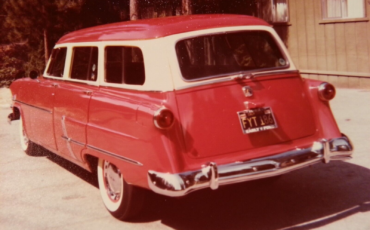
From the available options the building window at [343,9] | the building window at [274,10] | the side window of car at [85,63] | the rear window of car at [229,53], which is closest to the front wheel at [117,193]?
the side window of car at [85,63]

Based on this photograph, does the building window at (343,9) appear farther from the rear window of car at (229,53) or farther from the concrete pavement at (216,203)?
the rear window of car at (229,53)

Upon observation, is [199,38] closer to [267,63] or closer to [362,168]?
[267,63]

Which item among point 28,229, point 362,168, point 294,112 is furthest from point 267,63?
point 28,229

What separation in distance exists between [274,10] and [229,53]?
11.1 meters

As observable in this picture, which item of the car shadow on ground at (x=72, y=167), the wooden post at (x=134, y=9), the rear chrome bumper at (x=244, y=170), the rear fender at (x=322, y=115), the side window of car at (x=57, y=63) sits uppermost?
the wooden post at (x=134, y=9)

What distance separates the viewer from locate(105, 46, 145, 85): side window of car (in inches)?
203

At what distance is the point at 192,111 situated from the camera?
472cm

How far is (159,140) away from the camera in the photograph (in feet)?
15.1

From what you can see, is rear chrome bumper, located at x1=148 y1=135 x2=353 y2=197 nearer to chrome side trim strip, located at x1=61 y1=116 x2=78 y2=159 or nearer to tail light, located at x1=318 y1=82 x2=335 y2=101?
tail light, located at x1=318 y1=82 x2=335 y2=101

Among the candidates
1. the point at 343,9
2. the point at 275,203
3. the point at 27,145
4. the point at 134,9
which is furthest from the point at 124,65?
the point at 343,9

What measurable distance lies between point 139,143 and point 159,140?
242 millimetres

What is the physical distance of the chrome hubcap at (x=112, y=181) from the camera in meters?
5.42

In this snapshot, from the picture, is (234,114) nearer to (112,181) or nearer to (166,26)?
(166,26)

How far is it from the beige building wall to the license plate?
358 inches
